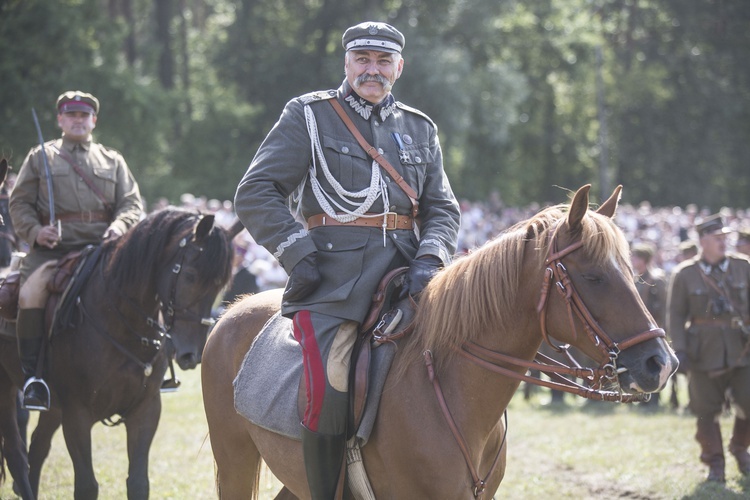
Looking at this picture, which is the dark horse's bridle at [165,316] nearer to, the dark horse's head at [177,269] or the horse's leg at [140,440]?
the dark horse's head at [177,269]

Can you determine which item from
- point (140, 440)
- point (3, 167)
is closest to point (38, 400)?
point (140, 440)

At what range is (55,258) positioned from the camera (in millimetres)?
7590

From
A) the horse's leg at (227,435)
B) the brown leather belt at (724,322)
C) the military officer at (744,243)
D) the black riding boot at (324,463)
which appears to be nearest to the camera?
the black riding boot at (324,463)

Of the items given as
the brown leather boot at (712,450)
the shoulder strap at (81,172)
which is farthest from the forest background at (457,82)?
the brown leather boot at (712,450)

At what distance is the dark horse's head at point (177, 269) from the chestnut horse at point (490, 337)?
2.87 meters

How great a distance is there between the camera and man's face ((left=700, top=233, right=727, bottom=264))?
984cm

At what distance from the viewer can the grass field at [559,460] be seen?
873cm

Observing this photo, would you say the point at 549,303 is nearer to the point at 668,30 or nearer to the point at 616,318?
the point at 616,318

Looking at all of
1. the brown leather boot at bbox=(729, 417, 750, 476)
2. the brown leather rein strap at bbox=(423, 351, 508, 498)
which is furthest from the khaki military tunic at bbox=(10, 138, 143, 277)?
Answer: the brown leather boot at bbox=(729, 417, 750, 476)

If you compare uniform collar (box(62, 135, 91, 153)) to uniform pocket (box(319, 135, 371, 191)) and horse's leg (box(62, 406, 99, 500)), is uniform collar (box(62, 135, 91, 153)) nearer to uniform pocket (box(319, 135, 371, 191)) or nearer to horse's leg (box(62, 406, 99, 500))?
horse's leg (box(62, 406, 99, 500))

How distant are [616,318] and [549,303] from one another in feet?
1.10

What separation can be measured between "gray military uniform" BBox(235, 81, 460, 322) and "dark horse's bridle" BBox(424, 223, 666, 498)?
1.91 ft

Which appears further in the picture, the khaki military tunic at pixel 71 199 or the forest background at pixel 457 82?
the forest background at pixel 457 82

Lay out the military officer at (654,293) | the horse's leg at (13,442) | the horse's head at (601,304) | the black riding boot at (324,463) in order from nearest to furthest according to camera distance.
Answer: the horse's head at (601,304) < the black riding boot at (324,463) < the horse's leg at (13,442) < the military officer at (654,293)
